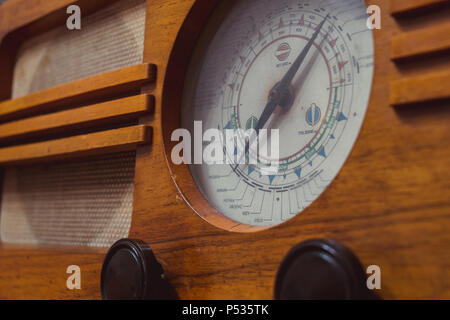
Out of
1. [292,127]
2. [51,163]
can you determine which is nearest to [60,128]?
[51,163]

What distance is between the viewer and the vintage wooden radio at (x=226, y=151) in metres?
0.66

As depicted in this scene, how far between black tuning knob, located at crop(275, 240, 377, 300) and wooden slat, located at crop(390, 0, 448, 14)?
1.02 feet

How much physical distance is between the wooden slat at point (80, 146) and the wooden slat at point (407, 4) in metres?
0.48

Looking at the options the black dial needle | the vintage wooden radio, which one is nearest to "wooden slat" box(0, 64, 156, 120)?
the vintage wooden radio

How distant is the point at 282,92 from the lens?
2.82 feet

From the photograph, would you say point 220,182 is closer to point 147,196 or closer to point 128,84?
point 147,196

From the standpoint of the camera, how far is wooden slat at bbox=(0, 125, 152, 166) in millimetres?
984

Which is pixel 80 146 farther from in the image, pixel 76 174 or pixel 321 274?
pixel 321 274

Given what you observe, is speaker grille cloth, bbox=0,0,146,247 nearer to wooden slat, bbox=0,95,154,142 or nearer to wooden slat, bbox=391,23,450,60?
wooden slat, bbox=0,95,154,142

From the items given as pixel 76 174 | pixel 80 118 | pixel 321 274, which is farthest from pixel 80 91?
pixel 321 274

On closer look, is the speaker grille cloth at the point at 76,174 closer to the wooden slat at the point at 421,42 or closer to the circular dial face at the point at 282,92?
the circular dial face at the point at 282,92

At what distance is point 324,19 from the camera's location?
835 mm

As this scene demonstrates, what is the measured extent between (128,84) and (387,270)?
1.97 feet
